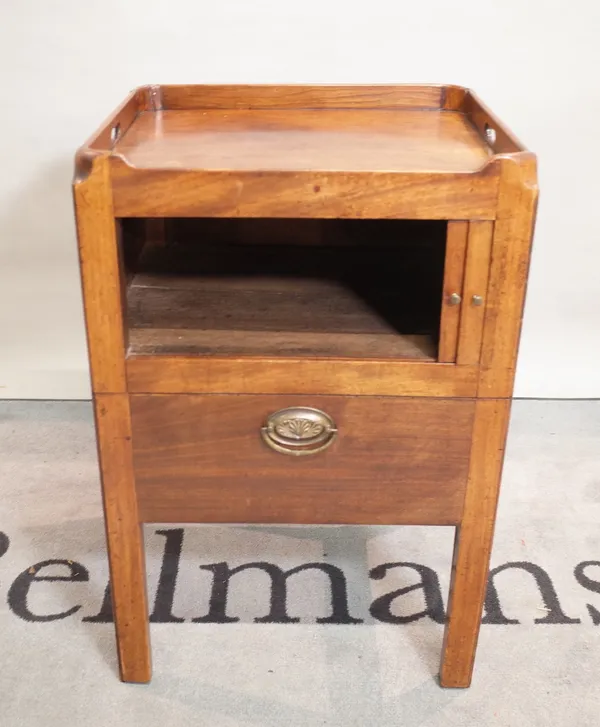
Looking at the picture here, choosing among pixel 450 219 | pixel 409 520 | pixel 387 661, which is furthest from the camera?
pixel 387 661

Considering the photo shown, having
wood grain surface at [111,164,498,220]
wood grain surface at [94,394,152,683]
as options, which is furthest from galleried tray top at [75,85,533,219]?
wood grain surface at [94,394,152,683]

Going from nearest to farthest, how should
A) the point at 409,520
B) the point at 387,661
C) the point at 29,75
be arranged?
the point at 409,520, the point at 387,661, the point at 29,75

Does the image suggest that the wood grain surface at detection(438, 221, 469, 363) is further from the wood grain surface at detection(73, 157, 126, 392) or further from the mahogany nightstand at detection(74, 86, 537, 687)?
the wood grain surface at detection(73, 157, 126, 392)

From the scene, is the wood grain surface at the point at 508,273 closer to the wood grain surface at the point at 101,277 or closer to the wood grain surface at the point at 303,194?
the wood grain surface at the point at 303,194

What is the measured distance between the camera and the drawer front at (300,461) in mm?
931

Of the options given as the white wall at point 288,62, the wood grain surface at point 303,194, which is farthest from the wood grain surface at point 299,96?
the wood grain surface at point 303,194

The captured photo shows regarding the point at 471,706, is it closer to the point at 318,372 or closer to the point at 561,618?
the point at 561,618

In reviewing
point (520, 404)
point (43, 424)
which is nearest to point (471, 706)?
point (520, 404)

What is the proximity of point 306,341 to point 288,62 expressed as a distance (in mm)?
732

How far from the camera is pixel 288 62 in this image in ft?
4.88

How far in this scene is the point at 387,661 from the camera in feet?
3.70

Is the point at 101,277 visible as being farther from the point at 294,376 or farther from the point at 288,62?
the point at 288,62

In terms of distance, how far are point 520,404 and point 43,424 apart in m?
0.96

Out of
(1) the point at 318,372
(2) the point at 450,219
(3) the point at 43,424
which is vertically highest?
(2) the point at 450,219
